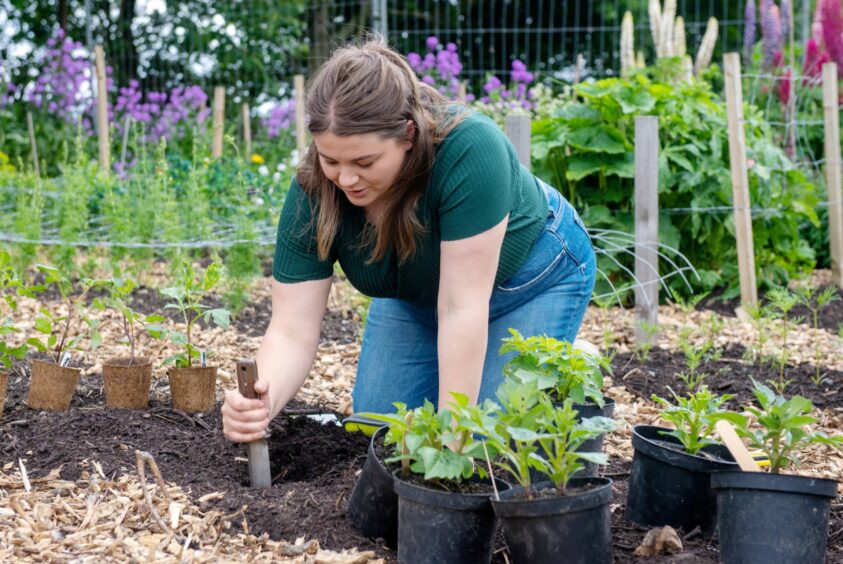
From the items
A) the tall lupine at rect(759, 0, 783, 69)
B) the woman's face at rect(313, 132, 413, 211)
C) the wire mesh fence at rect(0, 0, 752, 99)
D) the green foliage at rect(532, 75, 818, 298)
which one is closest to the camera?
the woman's face at rect(313, 132, 413, 211)

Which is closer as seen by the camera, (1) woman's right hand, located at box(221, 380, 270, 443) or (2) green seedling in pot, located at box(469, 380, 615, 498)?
(2) green seedling in pot, located at box(469, 380, 615, 498)

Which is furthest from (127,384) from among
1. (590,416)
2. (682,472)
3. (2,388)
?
(682,472)

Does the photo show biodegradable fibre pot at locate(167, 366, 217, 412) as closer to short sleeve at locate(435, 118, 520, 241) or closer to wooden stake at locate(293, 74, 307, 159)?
short sleeve at locate(435, 118, 520, 241)

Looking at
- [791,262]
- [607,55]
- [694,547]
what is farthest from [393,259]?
[607,55]

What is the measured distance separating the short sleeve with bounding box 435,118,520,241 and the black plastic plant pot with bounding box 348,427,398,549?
57 centimetres

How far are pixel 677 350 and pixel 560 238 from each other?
5.25 feet

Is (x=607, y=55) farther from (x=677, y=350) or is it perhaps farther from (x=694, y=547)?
(x=694, y=547)

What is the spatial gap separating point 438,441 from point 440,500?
0.11 m

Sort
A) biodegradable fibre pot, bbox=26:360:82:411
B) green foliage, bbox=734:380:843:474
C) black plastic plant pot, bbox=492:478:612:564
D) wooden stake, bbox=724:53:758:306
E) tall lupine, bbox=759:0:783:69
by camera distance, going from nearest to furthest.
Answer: black plastic plant pot, bbox=492:478:612:564
green foliage, bbox=734:380:843:474
biodegradable fibre pot, bbox=26:360:82:411
wooden stake, bbox=724:53:758:306
tall lupine, bbox=759:0:783:69

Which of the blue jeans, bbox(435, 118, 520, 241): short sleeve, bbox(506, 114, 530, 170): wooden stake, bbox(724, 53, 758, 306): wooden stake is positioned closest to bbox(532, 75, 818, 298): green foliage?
bbox(724, 53, 758, 306): wooden stake

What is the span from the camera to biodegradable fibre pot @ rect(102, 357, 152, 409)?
111 inches

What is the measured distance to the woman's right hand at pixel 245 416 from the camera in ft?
7.18

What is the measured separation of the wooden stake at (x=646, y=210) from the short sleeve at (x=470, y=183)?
197 cm

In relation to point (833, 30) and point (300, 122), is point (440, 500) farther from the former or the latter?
point (833, 30)
